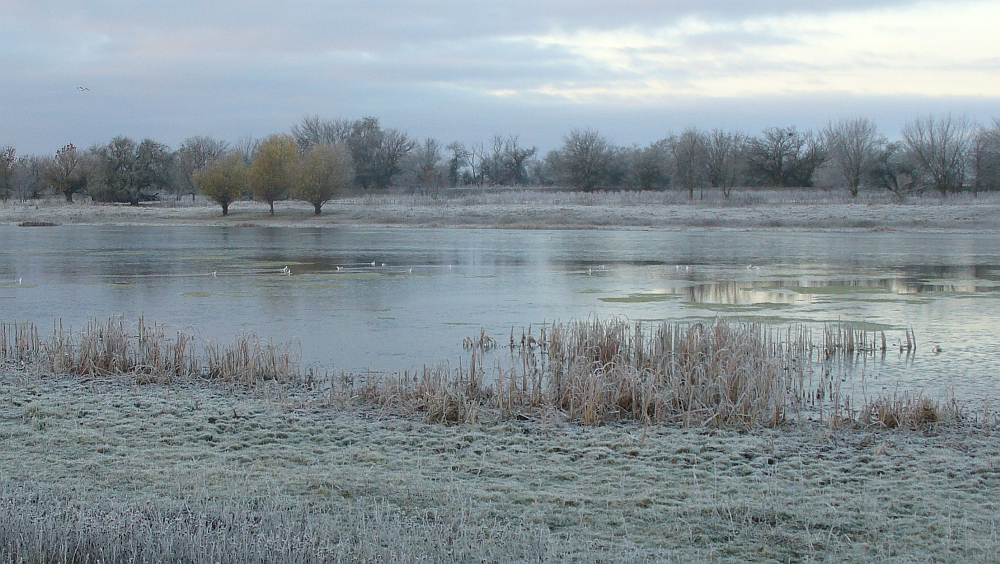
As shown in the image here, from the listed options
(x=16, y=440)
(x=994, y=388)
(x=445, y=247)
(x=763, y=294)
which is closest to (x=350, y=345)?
(x=16, y=440)

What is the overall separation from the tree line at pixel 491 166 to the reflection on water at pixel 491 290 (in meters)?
26.4

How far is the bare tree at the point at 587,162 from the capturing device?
7906 cm

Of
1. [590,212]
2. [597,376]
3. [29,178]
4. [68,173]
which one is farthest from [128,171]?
[597,376]

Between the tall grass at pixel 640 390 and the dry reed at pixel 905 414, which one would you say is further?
the tall grass at pixel 640 390

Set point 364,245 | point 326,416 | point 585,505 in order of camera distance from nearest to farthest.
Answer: point 585,505 < point 326,416 < point 364,245

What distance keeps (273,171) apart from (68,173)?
27.6 meters

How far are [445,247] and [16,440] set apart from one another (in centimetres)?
3013

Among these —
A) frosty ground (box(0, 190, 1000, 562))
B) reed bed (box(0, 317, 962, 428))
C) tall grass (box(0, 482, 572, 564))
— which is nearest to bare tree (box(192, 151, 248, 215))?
reed bed (box(0, 317, 962, 428))

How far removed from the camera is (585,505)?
20.2 ft

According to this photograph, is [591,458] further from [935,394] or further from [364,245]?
[364,245]

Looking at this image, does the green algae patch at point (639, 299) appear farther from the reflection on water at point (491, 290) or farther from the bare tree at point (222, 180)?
the bare tree at point (222, 180)

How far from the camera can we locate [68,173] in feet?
258

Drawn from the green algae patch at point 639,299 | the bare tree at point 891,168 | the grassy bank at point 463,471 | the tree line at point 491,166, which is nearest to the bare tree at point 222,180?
the tree line at point 491,166

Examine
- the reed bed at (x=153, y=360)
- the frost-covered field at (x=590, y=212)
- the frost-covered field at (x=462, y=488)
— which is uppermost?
the frost-covered field at (x=590, y=212)
